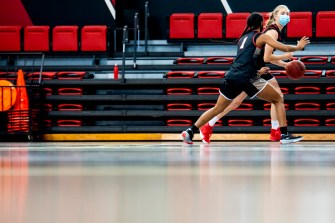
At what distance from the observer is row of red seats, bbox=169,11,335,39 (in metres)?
→ 15.6

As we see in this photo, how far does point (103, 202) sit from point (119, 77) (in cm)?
1257

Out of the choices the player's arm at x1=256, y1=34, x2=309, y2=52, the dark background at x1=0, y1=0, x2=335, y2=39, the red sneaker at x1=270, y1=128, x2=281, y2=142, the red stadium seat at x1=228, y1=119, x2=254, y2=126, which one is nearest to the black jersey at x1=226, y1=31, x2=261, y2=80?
the player's arm at x1=256, y1=34, x2=309, y2=52

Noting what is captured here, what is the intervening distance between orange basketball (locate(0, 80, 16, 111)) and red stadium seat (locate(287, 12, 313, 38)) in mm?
5856

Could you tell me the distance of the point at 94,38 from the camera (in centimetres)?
1603

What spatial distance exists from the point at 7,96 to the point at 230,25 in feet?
16.7

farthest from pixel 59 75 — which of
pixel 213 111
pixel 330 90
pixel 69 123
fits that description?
pixel 213 111

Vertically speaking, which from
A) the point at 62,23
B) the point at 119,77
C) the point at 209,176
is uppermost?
the point at 62,23

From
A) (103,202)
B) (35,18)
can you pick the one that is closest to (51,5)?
(35,18)

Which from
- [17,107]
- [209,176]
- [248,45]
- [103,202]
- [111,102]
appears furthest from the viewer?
[111,102]

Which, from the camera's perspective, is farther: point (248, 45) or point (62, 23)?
point (62, 23)

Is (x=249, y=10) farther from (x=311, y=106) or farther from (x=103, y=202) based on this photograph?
(x=103, y=202)

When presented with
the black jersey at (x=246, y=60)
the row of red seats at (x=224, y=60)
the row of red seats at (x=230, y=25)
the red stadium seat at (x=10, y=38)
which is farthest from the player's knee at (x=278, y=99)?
the red stadium seat at (x=10, y=38)

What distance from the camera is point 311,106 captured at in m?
13.7

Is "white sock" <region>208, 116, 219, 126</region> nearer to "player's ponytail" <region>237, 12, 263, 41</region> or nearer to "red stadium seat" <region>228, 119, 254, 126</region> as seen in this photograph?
"player's ponytail" <region>237, 12, 263, 41</region>
